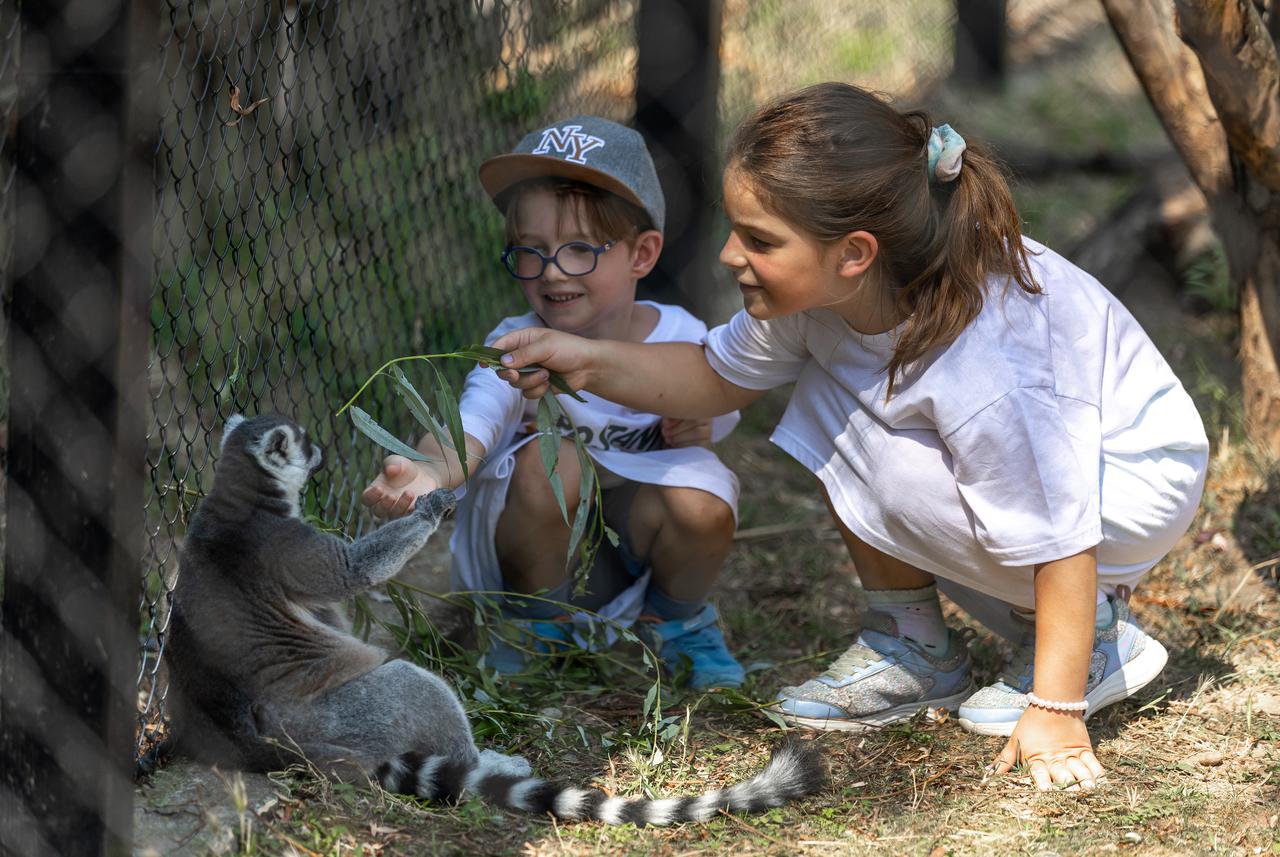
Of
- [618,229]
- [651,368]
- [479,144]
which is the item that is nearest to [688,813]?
[651,368]

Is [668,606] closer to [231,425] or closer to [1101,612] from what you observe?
[1101,612]

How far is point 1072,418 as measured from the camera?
2.54 metres

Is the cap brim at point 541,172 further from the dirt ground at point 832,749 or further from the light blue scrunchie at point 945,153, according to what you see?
the dirt ground at point 832,749

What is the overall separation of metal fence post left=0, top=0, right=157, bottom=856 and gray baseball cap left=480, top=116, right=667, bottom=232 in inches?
50.9

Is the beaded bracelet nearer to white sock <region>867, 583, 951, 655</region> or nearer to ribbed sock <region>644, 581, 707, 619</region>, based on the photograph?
white sock <region>867, 583, 951, 655</region>

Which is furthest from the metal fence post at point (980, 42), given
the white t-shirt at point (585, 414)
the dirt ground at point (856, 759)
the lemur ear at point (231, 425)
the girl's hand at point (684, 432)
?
the lemur ear at point (231, 425)

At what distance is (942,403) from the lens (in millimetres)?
2520

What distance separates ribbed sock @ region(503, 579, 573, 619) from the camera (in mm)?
3078

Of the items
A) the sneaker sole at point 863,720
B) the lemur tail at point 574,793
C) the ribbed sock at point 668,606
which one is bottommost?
the sneaker sole at point 863,720

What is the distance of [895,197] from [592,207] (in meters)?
0.78

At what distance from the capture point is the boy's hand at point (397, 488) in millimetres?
2562

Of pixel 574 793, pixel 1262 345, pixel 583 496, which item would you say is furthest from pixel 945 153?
pixel 1262 345

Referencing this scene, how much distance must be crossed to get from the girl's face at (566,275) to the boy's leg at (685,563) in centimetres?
42

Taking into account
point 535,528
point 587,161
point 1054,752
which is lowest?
point 1054,752
